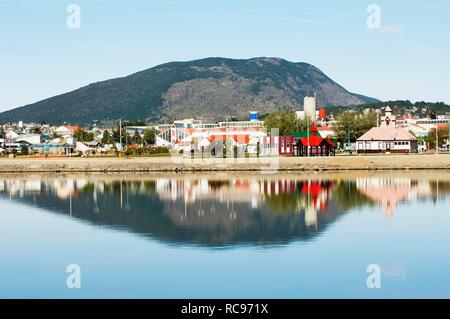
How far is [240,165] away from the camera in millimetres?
75188

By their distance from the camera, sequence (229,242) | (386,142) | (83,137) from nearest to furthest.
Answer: (229,242), (386,142), (83,137)

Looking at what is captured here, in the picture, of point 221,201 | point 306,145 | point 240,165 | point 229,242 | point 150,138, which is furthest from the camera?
point 150,138

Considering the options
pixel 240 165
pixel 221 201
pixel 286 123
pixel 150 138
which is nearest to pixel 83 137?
pixel 150 138

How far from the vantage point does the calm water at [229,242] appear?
60.7ft

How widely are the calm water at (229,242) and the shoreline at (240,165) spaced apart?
2311cm

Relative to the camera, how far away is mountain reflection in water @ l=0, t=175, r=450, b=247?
28.9m

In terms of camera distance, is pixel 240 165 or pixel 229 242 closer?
pixel 229 242

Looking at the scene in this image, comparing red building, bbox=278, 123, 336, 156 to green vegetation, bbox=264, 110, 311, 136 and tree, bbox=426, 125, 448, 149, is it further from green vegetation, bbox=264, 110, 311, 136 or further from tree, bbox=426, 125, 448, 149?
tree, bbox=426, 125, 448, 149

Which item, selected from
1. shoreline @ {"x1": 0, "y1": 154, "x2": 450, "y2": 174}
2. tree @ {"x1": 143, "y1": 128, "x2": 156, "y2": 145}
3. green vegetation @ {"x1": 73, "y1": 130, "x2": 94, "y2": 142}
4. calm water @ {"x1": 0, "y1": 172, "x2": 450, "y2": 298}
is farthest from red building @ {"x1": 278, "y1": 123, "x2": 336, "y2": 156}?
green vegetation @ {"x1": 73, "y1": 130, "x2": 94, "y2": 142}

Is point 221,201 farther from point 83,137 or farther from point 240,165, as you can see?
point 83,137

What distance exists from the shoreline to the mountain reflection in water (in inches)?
464

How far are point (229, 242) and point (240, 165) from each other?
49717 millimetres

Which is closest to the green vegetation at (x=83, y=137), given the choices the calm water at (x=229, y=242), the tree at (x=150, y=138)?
the tree at (x=150, y=138)
